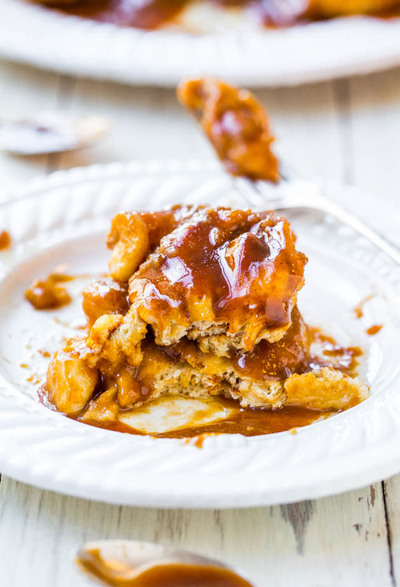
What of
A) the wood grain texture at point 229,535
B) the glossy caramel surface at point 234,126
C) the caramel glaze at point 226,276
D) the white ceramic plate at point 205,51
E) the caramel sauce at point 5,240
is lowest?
the wood grain texture at point 229,535

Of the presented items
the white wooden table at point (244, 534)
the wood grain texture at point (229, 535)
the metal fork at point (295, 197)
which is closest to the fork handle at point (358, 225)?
the metal fork at point (295, 197)

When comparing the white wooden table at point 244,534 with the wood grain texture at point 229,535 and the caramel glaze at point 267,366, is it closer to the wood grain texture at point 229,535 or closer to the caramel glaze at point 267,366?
the wood grain texture at point 229,535

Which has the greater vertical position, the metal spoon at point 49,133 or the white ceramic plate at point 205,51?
the white ceramic plate at point 205,51

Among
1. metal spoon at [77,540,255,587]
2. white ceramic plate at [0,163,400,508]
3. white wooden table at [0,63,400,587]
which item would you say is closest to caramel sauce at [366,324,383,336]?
white ceramic plate at [0,163,400,508]

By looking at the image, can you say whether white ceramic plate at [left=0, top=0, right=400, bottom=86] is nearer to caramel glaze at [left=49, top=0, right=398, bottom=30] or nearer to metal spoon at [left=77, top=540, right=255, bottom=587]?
caramel glaze at [left=49, top=0, right=398, bottom=30]

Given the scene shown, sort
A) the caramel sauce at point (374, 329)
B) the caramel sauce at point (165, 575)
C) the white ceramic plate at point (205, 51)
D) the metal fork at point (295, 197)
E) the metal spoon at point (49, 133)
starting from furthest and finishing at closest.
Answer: the white ceramic plate at point (205, 51), the metal spoon at point (49, 133), the metal fork at point (295, 197), the caramel sauce at point (374, 329), the caramel sauce at point (165, 575)

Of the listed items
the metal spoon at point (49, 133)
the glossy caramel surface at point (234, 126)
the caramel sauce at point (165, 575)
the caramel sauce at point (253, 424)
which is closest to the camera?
the caramel sauce at point (165, 575)

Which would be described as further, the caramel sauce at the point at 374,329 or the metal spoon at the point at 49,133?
the metal spoon at the point at 49,133

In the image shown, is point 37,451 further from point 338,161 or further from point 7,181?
point 338,161
